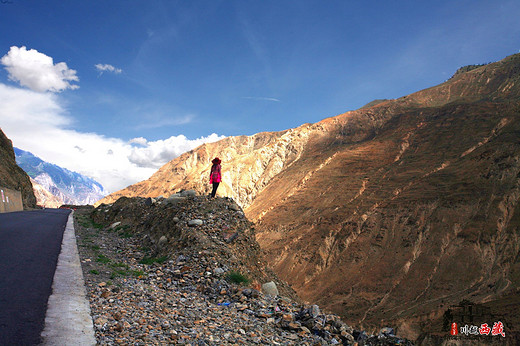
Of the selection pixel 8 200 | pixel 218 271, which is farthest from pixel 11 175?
pixel 218 271

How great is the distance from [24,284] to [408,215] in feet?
131

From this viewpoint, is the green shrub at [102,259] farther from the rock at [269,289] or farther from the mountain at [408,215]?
the mountain at [408,215]

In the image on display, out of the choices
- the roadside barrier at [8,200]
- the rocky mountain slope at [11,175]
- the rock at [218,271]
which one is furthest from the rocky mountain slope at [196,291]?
the rocky mountain slope at [11,175]

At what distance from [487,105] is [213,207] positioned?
204ft

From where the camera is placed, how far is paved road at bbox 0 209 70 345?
3.14 meters

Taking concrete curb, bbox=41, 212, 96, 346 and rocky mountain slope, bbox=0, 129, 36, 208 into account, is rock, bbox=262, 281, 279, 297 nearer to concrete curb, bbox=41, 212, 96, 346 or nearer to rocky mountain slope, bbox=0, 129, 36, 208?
concrete curb, bbox=41, 212, 96, 346

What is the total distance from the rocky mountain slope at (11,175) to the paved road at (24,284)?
26.1 m

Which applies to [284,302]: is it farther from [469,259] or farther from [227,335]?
[469,259]

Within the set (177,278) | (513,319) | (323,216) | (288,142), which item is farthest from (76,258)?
(288,142)

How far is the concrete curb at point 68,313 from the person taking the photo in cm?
321

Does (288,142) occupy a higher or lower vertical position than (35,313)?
higher

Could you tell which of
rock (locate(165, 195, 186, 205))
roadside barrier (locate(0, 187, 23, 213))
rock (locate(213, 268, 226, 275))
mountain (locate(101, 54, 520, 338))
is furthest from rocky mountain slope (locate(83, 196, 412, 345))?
mountain (locate(101, 54, 520, 338))

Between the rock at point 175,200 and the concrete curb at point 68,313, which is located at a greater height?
the rock at point 175,200

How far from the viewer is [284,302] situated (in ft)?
19.9
